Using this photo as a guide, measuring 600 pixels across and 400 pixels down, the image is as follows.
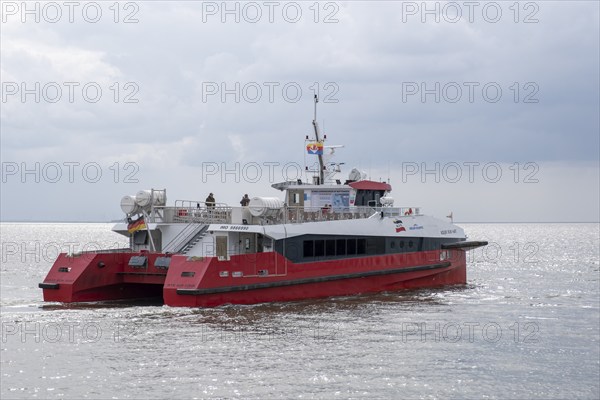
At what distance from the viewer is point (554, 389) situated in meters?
18.3

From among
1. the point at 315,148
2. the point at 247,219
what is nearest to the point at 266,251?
the point at 247,219

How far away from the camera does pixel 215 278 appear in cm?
2741

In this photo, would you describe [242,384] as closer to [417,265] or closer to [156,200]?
[156,200]

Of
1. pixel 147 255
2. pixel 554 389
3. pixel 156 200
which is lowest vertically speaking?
pixel 554 389

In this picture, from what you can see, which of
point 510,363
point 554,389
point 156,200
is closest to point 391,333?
point 510,363

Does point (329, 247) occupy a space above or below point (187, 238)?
below

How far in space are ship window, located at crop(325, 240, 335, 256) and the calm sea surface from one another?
5.92 ft

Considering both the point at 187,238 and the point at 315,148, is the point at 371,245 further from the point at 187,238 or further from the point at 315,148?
the point at 187,238

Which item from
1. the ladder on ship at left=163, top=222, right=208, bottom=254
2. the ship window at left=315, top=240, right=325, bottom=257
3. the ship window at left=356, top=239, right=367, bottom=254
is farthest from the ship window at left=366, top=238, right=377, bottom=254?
the ladder on ship at left=163, top=222, right=208, bottom=254

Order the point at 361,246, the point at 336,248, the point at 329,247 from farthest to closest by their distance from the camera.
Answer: the point at 361,246 < the point at 336,248 < the point at 329,247

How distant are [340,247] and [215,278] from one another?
21.8 ft

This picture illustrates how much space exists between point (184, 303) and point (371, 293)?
363 inches

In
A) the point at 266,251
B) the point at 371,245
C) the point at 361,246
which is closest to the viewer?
the point at 266,251

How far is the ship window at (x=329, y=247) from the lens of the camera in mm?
31641
